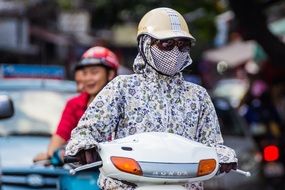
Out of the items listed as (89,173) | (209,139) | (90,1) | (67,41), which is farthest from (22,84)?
(67,41)

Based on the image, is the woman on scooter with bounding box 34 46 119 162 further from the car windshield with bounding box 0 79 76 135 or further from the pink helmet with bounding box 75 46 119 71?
the car windshield with bounding box 0 79 76 135

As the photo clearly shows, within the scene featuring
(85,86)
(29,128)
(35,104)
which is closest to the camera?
(85,86)

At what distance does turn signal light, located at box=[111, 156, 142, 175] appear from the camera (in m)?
4.04

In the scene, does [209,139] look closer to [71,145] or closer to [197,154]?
[197,154]

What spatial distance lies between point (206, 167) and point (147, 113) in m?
0.43

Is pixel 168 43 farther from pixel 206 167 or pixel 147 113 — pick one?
pixel 206 167

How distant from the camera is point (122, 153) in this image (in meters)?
4.08

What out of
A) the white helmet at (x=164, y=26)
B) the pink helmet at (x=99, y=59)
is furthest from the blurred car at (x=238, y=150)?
the white helmet at (x=164, y=26)

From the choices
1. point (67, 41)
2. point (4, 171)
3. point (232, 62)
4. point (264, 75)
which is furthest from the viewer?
point (67, 41)

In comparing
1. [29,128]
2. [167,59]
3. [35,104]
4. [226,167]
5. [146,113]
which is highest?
[167,59]

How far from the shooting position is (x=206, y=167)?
4191 mm

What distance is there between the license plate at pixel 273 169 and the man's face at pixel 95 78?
567cm

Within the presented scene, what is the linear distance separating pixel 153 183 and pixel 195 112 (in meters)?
0.60

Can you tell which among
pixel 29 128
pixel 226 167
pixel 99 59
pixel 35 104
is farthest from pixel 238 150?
pixel 226 167
